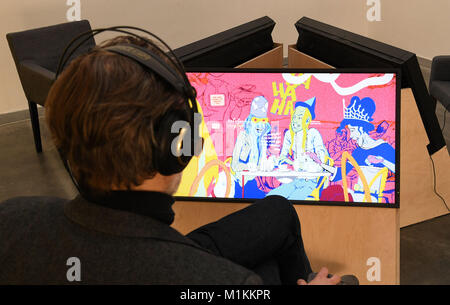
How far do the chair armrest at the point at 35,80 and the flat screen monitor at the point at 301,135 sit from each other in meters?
2.04

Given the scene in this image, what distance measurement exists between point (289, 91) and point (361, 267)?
0.56 m

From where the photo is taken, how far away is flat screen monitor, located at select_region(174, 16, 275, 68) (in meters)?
1.89

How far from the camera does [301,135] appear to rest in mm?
1660

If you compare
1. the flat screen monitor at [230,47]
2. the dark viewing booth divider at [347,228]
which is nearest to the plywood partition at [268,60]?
the flat screen monitor at [230,47]

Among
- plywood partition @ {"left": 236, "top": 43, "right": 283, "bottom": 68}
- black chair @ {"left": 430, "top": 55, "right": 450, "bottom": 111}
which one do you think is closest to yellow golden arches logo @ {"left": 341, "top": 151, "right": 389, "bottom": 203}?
plywood partition @ {"left": 236, "top": 43, "right": 283, "bottom": 68}

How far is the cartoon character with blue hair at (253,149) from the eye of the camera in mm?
1678

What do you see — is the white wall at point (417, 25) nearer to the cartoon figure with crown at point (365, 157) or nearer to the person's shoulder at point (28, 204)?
the cartoon figure with crown at point (365, 157)

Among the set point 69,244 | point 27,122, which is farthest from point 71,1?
point 69,244

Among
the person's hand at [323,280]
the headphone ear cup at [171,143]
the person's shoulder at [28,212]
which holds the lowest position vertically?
the person's hand at [323,280]

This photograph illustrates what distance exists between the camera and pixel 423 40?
214 inches

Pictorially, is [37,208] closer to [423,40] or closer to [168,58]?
[168,58]

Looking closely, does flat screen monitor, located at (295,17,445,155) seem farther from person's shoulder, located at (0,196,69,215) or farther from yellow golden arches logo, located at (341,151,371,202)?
person's shoulder, located at (0,196,69,215)

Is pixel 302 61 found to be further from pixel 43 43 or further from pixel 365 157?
pixel 43 43
